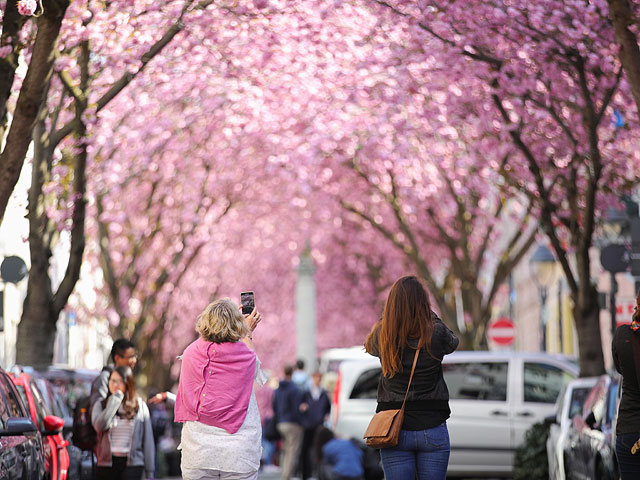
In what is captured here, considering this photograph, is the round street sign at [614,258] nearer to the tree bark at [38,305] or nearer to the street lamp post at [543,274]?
the tree bark at [38,305]

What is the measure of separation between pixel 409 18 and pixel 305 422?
816 centimetres

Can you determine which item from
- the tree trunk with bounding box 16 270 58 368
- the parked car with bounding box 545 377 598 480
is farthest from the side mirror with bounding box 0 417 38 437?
the tree trunk with bounding box 16 270 58 368

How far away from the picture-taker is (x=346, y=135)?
2692 centimetres

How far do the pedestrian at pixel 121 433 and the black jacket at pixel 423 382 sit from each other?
3579 mm

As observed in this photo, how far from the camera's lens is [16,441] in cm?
890

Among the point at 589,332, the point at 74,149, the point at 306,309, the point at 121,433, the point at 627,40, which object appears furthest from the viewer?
the point at 306,309

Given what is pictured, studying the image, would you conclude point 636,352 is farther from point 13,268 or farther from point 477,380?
point 13,268

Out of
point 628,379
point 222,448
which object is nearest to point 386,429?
point 222,448

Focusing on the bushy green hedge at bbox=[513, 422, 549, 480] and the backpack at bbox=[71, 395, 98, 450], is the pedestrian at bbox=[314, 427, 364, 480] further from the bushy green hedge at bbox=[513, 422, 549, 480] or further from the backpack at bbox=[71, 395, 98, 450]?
the backpack at bbox=[71, 395, 98, 450]

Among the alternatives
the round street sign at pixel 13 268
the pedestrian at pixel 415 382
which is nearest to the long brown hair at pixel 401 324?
the pedestrian at pixel 415 382

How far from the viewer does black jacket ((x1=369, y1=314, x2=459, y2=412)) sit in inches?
309

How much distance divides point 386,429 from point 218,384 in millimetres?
1015

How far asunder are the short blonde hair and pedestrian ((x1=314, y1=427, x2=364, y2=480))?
642 centimetres

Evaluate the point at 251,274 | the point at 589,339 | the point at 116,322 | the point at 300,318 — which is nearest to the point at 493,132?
the point at 589,339
